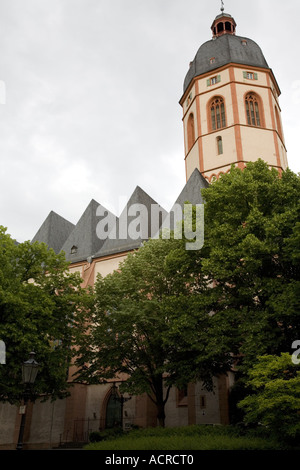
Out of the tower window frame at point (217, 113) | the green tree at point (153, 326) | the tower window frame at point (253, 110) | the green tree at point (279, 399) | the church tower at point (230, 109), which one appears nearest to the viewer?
the green tree at point (279, 399)

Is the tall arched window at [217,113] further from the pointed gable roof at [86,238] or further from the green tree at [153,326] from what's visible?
the green tree at [153,326]

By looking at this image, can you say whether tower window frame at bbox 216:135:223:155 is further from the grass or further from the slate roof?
the grass

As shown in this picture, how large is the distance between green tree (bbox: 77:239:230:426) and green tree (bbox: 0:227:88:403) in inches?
53.6

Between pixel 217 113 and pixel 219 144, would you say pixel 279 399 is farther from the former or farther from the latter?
pixel 217 113

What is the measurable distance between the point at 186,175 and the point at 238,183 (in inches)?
799

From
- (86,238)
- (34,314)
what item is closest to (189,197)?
(86,238)

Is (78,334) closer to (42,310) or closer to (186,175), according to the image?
(42,310)

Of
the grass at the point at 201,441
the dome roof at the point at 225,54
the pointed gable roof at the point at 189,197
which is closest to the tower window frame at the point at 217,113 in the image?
the dome roof at the point at 225,54

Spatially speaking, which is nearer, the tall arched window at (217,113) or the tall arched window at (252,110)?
the tall arched window at (252,110)

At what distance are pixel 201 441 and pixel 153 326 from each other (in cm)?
694

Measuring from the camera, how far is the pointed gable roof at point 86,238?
3082 centimetres

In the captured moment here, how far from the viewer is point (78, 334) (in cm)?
1995

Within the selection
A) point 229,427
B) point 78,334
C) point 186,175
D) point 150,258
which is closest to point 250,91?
point 186,175

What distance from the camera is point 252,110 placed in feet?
114
